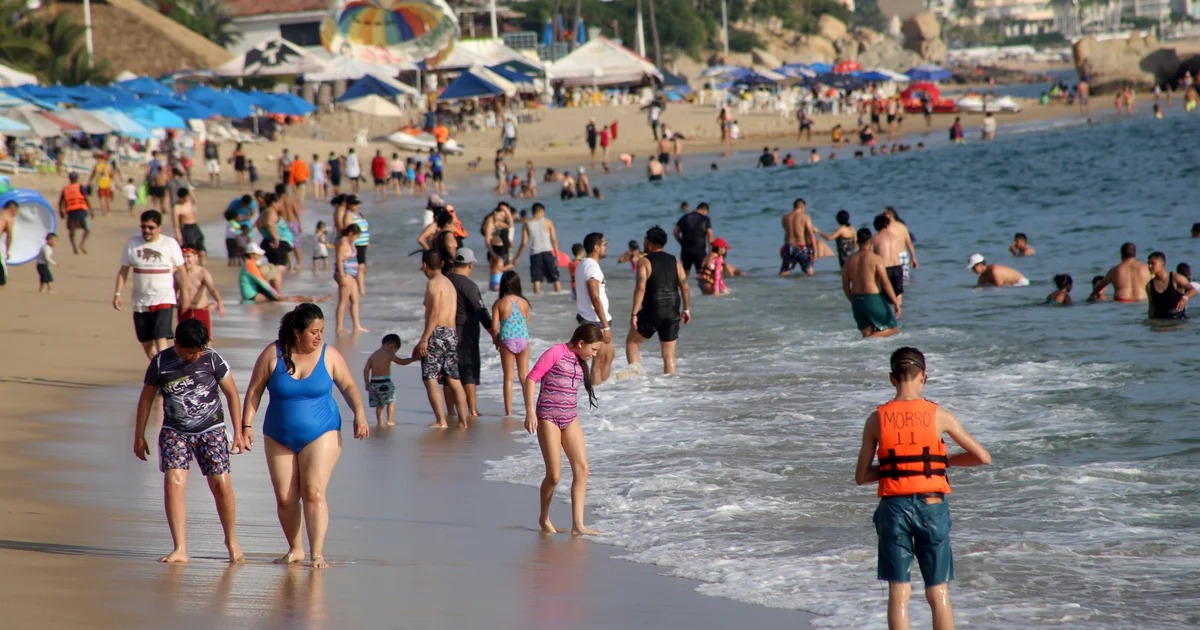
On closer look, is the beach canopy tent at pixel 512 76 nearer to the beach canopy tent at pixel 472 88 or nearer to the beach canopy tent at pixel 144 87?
the beach canopy tent at pixel 472 88

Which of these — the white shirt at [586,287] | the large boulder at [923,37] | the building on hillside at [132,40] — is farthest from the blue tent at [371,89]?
the large boulder at [923,37]

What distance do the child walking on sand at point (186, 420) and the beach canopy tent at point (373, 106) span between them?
44716 mm

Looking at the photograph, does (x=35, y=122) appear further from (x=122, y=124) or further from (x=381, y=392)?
(x=381, y=392)

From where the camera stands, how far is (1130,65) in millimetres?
74188

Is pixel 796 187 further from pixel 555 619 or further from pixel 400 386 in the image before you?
pixel 555 619

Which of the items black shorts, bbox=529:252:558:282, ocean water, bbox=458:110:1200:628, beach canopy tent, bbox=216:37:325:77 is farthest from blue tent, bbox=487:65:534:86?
black shorts, bbox=529:252:558:282

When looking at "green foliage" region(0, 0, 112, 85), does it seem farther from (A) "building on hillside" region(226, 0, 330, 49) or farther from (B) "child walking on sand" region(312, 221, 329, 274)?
(B) "child walking on sand" region(312, 221, 329, 274)

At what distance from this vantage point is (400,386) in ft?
41.5

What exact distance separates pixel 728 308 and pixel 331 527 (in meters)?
11.0

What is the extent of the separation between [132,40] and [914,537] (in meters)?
54.9

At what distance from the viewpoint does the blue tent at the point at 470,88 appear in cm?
4825

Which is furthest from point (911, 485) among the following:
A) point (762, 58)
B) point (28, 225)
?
point (762, 58)

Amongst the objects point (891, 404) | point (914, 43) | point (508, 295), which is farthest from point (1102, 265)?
point (914, 43)

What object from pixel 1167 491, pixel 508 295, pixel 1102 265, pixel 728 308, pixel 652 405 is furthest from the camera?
pixel 1102 265
